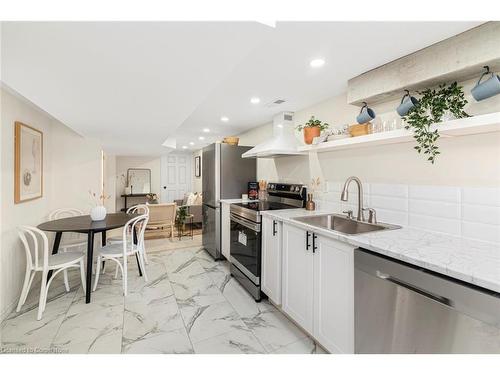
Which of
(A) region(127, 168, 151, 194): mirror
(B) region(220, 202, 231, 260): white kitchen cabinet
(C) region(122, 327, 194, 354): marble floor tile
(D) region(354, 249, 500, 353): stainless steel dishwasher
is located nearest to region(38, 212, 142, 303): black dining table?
(C) region(122, 327, 194, 354): marble floor tile

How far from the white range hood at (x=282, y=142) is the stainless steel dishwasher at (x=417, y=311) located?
153 centimetres

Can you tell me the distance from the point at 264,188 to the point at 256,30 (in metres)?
2.78

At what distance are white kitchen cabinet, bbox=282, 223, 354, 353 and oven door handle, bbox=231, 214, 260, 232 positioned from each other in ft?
1.40

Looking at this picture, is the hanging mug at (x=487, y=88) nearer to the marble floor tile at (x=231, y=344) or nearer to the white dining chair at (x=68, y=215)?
the marble floor tile at (x=231, y=344)

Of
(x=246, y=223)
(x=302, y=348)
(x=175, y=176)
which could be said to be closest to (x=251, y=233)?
(x=246, y=223)

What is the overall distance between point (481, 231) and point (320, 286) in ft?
3.43

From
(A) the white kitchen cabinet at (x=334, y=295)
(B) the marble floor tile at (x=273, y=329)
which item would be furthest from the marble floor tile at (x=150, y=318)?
(A) the white kitchen cabinet at (x=334, y=295)

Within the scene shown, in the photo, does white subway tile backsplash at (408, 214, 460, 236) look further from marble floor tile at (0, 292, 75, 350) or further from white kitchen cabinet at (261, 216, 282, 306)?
marble floor tile at (0, 292, 75, 350)

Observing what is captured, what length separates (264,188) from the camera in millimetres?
3607

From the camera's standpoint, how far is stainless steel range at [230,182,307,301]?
2484mm

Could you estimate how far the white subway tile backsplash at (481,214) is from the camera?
140cm
